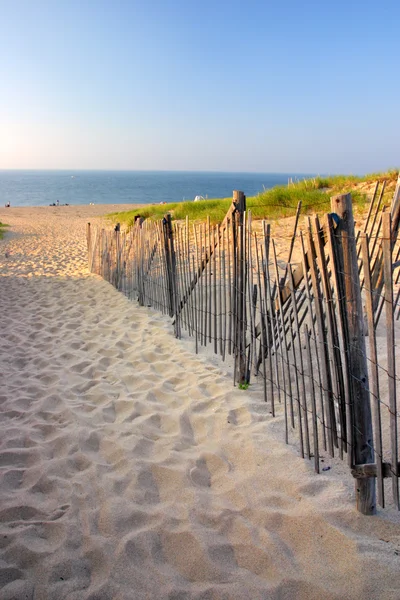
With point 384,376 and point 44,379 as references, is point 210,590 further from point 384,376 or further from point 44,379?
point 44,379

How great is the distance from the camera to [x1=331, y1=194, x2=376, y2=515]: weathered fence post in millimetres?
1843

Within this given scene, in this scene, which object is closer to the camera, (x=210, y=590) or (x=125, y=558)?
(x=210, y=590)

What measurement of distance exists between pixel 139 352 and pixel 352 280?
2.52 metres

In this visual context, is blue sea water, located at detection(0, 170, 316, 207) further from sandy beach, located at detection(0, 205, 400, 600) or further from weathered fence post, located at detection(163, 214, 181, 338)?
sandy beach, located at detection(0, 205, 400, 600)

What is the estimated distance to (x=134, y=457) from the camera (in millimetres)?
2438

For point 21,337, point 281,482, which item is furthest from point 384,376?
point 21,337

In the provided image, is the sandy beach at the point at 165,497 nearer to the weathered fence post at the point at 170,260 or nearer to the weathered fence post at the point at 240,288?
the weathered fence post at the point at 240,288

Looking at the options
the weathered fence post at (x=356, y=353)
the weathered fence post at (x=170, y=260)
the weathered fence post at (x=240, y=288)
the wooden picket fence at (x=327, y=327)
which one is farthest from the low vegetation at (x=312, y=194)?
the weathered fence post at (x=356, y=353)

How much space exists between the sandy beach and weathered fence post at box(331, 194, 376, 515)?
165 millimetres

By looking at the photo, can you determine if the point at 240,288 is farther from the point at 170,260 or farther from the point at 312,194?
the point at 312,194

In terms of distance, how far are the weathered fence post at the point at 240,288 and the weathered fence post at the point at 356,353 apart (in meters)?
1.20

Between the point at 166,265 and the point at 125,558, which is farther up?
the point at 166,265

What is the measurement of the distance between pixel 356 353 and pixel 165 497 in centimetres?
118

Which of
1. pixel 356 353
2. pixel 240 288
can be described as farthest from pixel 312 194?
pixel 356 353
